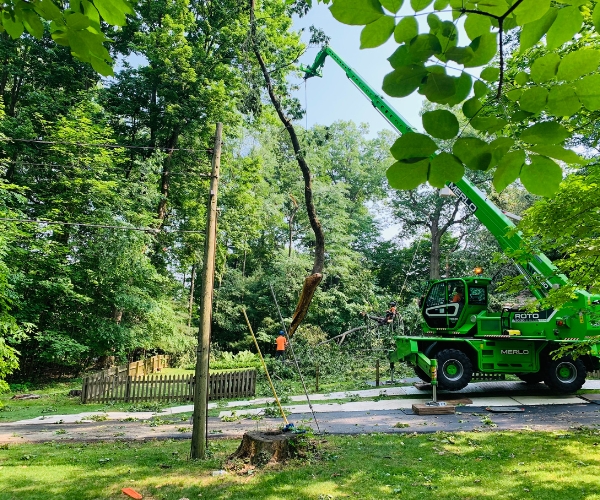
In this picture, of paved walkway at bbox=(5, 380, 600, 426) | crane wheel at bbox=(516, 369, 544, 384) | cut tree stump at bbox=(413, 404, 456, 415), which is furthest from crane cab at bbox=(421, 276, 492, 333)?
cut tree stump at bbox=(413, 404, 456, 415)

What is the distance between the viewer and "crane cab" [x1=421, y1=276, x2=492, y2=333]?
10.6m

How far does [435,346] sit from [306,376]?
6.56 meters

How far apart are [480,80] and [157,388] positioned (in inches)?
508

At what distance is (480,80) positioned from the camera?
3.13 ft

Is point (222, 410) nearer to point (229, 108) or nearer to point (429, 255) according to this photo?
point (229, 108)

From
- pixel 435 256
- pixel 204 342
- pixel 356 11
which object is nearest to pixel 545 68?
pixel 356 11

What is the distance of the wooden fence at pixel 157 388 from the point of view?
11.8 m

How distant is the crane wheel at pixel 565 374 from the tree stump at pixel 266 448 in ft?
25.5

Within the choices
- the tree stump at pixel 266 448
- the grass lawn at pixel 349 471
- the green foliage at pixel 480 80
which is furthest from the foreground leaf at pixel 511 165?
the tree stump at pixel 266 448

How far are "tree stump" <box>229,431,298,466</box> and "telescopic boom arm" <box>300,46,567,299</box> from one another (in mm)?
4417

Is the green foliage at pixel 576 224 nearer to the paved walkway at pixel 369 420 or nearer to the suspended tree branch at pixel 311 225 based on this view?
the paved walkway at pixel 369 420

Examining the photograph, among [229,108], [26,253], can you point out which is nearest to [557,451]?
[26,253]

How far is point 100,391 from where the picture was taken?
11828 millimetres

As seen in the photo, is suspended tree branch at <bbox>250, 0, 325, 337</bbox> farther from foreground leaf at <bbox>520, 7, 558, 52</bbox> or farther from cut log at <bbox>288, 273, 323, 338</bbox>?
foreground leaf at <bbox>520, 7, 558, 52</bbox>
